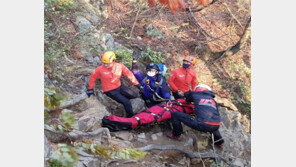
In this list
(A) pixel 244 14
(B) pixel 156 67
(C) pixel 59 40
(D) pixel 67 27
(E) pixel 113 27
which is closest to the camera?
(B) pixel 156 67

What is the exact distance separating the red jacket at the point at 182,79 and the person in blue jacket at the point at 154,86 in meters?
0.41

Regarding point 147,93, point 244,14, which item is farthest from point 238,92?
point 147,93

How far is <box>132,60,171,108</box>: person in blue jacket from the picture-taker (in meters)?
5.50

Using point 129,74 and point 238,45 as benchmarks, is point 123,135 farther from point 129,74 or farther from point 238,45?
point 238,45

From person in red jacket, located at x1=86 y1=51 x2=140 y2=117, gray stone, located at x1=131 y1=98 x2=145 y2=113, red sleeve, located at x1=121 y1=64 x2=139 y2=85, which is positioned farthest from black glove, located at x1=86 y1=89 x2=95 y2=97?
gray stone, located at x1=131 y1=98 x2=145 y2=113

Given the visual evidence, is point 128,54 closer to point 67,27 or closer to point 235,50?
point 67,27

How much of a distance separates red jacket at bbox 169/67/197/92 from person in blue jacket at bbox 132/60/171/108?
0.41m

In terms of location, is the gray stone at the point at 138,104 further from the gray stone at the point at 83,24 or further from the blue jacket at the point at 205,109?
the gray stone at the point at 83,24

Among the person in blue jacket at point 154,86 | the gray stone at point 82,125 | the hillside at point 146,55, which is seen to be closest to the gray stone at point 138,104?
the hillside at point 146,55

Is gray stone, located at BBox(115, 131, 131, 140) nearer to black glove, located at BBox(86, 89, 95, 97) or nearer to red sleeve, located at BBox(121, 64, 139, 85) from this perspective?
black glove, located at BBox(86, 89, 95, 97)

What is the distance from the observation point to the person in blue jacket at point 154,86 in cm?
550

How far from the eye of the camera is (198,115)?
4.61 metres

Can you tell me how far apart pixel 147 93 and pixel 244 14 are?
4.62m

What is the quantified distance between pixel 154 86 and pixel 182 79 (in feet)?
2.56
